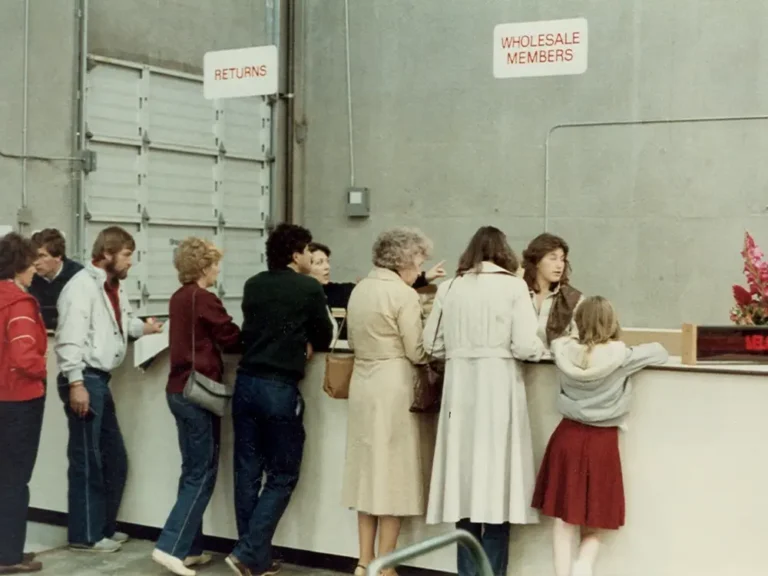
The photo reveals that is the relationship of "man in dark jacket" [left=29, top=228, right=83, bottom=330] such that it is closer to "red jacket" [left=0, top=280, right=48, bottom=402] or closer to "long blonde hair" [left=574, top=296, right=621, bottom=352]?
"red jacket" [left=0, top=280, right=48, bottom=402]

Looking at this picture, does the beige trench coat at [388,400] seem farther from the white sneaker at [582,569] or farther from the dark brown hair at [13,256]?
the dark brown hair at [13,256]

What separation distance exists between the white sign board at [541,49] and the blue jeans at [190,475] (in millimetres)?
2226

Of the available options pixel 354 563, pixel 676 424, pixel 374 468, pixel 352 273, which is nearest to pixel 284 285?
pixel 374 468

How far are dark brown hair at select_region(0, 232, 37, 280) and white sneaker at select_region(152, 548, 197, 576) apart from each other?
1352 millimetres

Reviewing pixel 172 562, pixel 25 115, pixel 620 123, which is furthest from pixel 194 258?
pixel 620 123

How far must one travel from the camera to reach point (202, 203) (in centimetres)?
873

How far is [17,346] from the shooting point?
459 cm

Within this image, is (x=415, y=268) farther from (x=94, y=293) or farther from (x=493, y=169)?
(x=493, y=169)

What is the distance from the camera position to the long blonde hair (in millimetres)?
3955

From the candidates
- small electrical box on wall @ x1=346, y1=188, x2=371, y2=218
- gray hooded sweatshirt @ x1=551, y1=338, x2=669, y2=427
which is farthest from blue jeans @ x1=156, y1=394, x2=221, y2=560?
small electrical box on wall @ x1=346, y1=188, x2=371, y2=218

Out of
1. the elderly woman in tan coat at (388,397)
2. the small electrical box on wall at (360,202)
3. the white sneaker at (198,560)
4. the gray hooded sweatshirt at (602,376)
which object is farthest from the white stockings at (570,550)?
the small electrical box on wall at (360,202)

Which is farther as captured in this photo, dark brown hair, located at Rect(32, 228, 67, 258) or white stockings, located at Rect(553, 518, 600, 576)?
dark brown hair, located at Rect(32, 228, 67, 258)

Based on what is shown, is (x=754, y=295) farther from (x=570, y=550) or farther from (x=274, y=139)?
(x=274, y=139)

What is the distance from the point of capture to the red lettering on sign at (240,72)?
6.56 m
